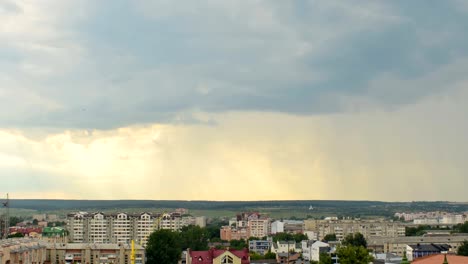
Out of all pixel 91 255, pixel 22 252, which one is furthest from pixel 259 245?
pixel 22 252

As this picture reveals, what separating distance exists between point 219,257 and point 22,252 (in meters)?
19.6

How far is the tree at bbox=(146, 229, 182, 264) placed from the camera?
304ft

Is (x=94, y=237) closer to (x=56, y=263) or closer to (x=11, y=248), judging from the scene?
(x=56, y=263)

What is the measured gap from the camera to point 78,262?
90250 mm

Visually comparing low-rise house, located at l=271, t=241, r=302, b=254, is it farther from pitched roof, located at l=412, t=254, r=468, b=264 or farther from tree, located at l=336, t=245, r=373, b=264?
pitched roof, located at l=412, t=254, r=468, b=264

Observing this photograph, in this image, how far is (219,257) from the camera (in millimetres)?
80312

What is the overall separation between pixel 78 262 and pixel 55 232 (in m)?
48.2

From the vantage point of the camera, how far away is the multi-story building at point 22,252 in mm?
68275

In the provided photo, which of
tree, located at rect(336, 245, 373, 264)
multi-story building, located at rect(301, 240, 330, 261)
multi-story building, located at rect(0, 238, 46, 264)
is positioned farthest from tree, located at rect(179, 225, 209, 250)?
tree, located at rect(336, 245, 373, 264)

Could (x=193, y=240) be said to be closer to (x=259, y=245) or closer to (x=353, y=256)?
(x=259, y=245)

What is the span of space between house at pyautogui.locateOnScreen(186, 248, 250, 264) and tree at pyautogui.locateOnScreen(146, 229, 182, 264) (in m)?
7.09

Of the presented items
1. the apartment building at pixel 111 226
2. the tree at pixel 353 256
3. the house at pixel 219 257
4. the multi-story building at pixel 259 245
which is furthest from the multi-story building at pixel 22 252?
the apartment building at pixel 111 226

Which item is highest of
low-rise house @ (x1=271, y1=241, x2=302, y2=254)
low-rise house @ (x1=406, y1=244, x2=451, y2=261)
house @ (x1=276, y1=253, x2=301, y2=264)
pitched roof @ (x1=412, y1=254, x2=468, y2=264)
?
pitched roof @ (x1=412, y1=254, x2=468, y2=264)

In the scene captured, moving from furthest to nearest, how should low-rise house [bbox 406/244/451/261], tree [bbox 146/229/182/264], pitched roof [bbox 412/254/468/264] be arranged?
1. low-rise house [bbox 406/244/451/261]
2. tree [bbox 146/229/182/264]
3. pitched roof [bbox 412/254/468/264]
